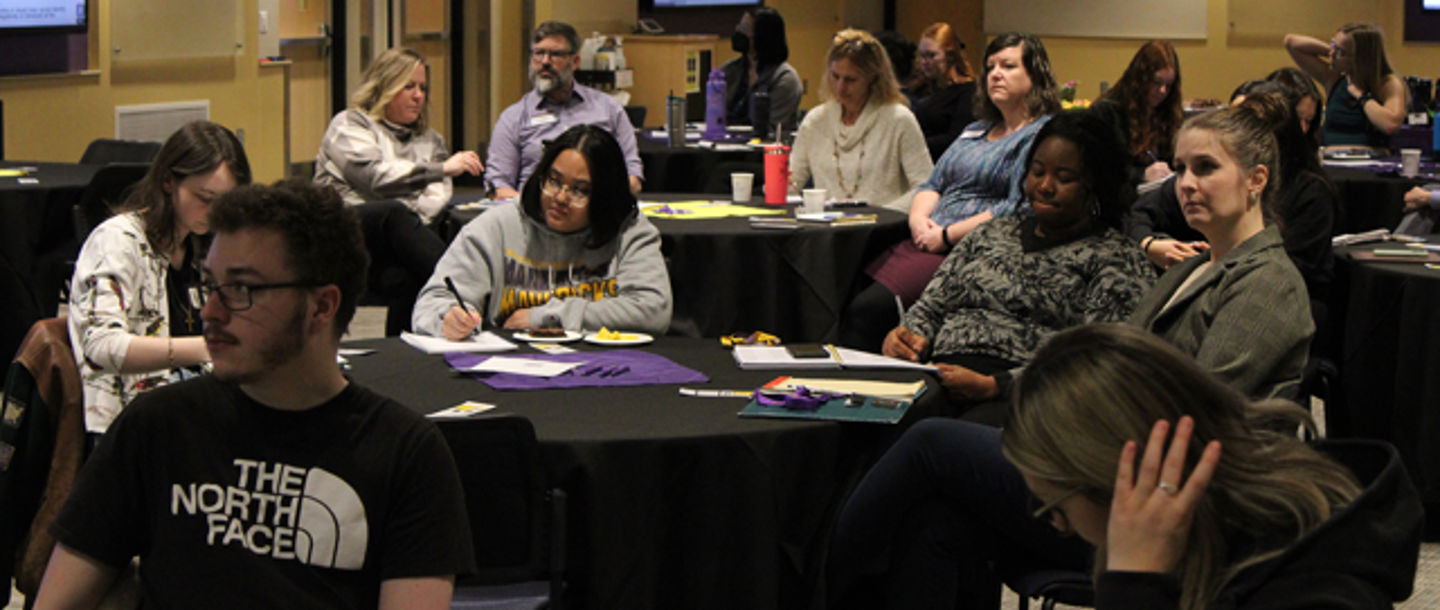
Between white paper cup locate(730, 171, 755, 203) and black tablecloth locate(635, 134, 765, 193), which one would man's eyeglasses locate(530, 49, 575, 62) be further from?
white paper cup locate(730, 171, 755, 203)

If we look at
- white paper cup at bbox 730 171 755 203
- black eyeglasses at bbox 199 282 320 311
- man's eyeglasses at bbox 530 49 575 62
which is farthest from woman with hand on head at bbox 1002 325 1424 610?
man's eyeglasses at bbox 530 49 575 62

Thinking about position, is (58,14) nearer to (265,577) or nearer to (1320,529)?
(265,577)

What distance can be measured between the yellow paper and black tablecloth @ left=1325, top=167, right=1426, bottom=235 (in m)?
2.97

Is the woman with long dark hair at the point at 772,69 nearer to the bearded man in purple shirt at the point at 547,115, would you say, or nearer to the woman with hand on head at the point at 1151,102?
the bearded man in purple shirt at the point at 547,115

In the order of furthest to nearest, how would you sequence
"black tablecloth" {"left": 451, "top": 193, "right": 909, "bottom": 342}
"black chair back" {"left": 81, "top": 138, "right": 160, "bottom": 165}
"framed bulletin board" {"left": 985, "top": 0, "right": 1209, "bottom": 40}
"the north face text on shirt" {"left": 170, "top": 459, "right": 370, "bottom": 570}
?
"framed bulletin board" {"left": 985, "top": 0, "right": 1209, "bottom": 40}, "black chair back" {"left": 81, "top": 138, "right": 160, "bottom": 165}, "black tablecloth" {"left": 451, "top": 193, "right": 909, "bottom": 342}, "the north face text on shirt" {"left": 170, "top": 459, "right": 370, "bottom": 570}

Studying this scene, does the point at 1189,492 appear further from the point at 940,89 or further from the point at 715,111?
the point at 940,89

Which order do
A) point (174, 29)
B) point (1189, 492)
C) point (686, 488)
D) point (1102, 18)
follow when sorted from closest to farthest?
point (1189, 492) < point (686, 488) < point (174, 29) < point (1102, 18)

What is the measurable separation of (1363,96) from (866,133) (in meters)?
4.00

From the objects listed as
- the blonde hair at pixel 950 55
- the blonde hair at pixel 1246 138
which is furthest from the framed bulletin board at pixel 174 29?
the blonde hair at pixel 1246 138

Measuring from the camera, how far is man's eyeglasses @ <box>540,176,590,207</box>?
378 cm

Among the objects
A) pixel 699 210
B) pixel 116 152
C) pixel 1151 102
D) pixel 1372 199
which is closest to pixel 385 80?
pixel 699 210

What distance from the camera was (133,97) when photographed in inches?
334

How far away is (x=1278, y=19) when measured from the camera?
40.3ft

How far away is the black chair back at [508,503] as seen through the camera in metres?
2.43
